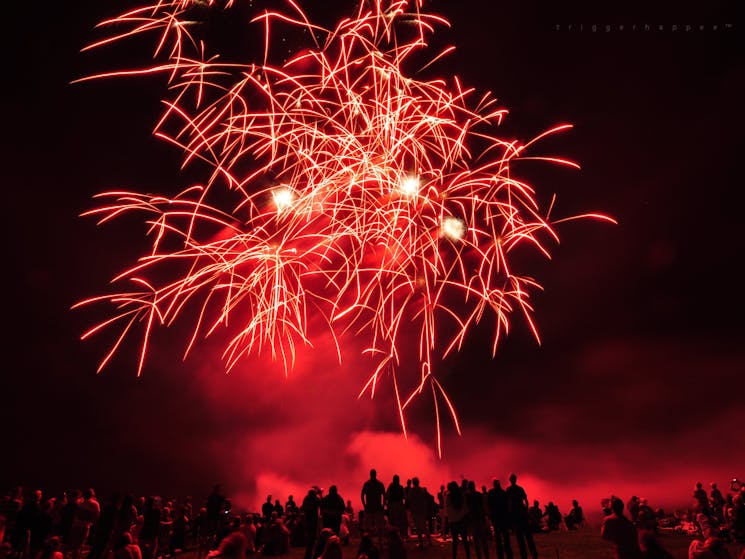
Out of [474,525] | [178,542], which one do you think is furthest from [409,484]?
[178,542]

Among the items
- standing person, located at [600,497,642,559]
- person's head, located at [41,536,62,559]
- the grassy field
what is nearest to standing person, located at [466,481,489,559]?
the grassy field

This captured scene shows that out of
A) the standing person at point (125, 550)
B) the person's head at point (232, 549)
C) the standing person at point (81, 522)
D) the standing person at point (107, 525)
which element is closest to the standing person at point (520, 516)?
the person's head at point (232, 549)

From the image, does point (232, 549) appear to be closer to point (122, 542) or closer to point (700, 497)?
point (122, 542)

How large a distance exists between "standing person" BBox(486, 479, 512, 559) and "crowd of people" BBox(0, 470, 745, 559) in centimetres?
2

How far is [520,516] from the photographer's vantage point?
34.8 feet

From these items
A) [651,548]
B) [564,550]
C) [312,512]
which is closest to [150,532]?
[312,512]

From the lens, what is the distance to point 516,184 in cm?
1461

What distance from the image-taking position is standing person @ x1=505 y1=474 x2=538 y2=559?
1048cm

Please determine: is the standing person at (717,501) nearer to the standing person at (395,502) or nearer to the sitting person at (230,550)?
the standing person at (395,502)

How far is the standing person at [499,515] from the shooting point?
10430 millimetres

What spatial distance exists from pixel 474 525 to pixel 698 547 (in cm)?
433

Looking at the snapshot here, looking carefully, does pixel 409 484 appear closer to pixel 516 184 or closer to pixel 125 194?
pixel 516 184

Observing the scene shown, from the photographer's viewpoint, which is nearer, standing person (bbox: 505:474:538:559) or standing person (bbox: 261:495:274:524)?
standing person (bbox: 505:474:538:559)

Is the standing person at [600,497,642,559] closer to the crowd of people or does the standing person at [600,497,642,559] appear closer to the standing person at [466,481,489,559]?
the crowd of people
